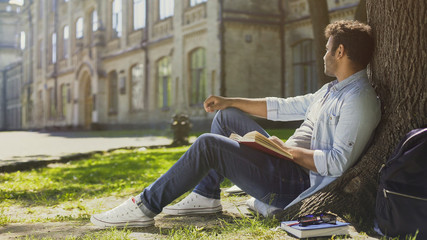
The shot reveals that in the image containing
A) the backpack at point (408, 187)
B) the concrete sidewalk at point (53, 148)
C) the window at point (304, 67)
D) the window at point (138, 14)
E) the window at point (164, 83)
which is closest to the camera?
the backpack at point (408, 187)

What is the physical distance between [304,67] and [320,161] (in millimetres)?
16715

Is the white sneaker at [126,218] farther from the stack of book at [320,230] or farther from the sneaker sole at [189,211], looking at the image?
the stack of book at [320,230]

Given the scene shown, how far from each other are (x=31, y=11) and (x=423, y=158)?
4413 centimetres

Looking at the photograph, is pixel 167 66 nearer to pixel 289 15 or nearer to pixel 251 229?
pixel 289 15

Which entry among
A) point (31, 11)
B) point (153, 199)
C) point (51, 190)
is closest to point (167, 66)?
point (51, 190)

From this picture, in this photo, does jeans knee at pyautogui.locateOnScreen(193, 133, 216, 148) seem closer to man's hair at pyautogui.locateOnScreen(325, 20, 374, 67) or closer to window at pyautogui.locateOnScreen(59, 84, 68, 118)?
man's hair at pyautogui.locateOnScreen(325, 20, 374, 67)

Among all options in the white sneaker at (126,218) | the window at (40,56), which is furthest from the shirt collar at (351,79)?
the window at (40,56)

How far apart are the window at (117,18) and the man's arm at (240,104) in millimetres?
25116

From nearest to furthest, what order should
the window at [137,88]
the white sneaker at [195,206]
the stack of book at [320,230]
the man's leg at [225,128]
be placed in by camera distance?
1. the stack of book at [320,230]
2. the man's leg at [225,128]
3. the white sneaker at [195,206]
4. the window at [137,88]

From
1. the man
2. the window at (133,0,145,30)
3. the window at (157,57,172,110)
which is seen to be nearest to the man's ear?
the man

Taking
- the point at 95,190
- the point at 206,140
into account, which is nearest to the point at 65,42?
the point at 95,190

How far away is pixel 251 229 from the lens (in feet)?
11.1

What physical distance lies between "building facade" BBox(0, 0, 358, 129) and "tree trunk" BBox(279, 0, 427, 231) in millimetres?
14274

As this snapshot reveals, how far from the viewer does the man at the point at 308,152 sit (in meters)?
3.21
